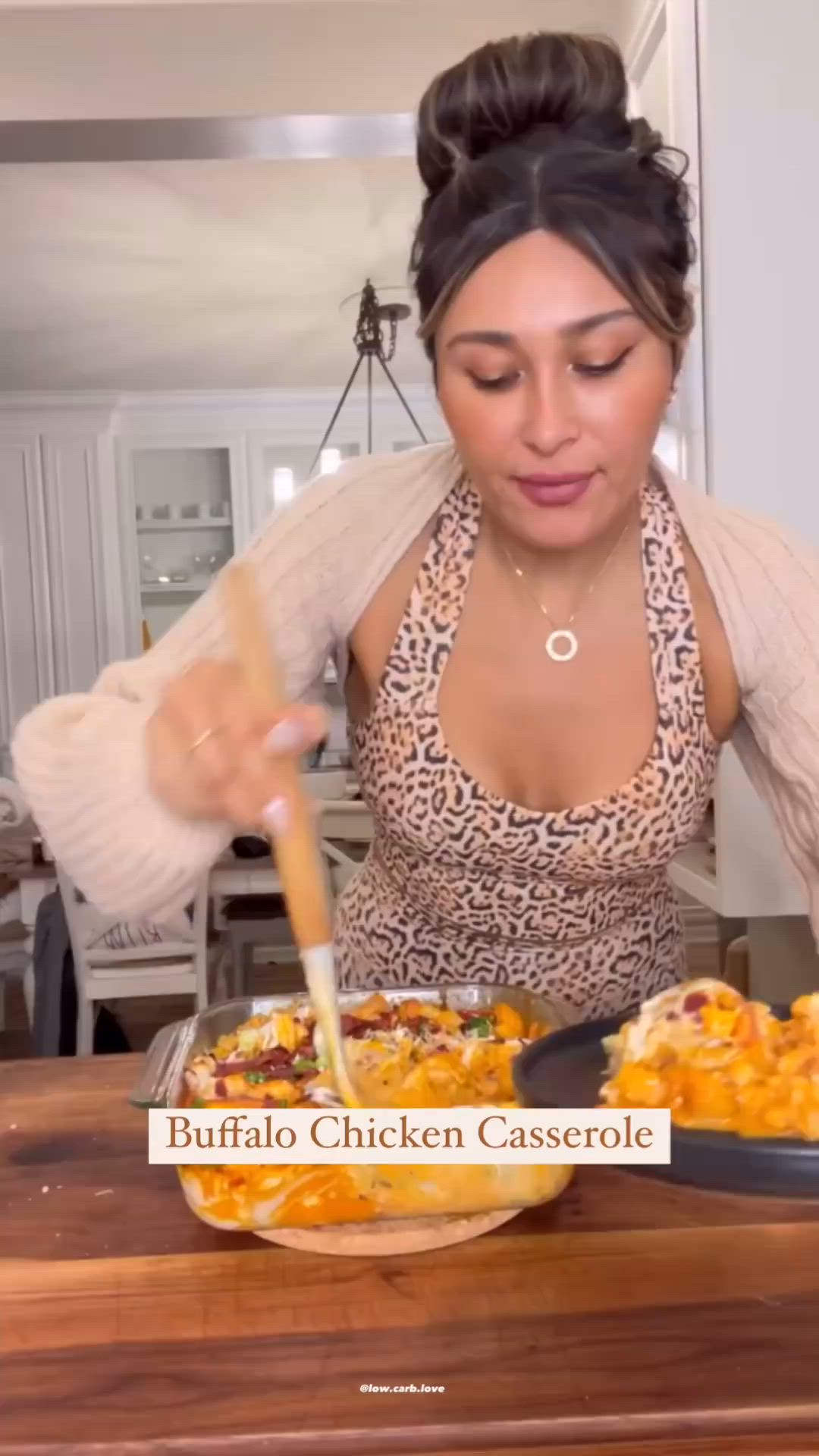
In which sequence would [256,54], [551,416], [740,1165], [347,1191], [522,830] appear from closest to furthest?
Answer: [740,1165], [347,1191], [551,416], [522,830], [256,54]

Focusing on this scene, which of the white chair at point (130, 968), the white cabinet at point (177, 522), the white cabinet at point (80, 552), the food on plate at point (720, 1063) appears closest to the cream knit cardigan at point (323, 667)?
the food on plate at point (720, 1063)

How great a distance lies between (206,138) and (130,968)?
5.73ft

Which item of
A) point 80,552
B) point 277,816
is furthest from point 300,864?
point 80,552

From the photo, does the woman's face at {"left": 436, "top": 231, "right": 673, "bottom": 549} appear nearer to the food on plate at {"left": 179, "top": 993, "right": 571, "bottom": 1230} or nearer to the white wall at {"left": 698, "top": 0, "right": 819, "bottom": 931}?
the food on plate at {"left": 179, "top": 993, "right": 571, "bottom": 1230}

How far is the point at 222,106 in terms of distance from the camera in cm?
188

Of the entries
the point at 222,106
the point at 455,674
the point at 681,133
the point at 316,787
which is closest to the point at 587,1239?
the point at 455,674

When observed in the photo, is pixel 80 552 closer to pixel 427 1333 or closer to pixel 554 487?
pixel 554 487

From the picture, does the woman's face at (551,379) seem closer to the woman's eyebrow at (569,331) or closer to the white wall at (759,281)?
the woman's eyebrow at (569,331)

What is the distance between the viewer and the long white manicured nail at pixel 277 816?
0.61m

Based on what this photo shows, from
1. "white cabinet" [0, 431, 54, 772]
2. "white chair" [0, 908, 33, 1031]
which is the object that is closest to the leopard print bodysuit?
"white chair" [0, 908, 33, 1031]

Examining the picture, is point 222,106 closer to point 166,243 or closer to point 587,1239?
point 166,243

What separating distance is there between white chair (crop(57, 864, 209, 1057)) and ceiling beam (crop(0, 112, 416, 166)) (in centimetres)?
143

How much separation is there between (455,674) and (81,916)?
6.47ft

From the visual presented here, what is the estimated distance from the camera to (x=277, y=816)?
2.01 ft
